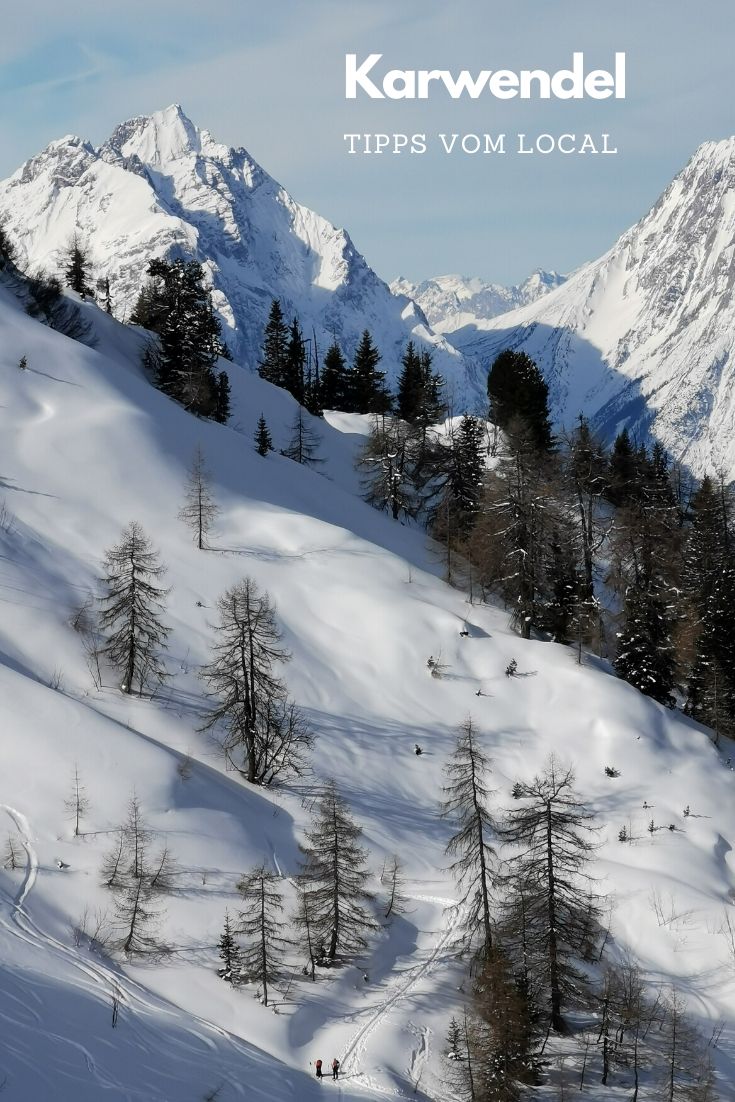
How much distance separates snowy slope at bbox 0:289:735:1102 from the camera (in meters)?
27.3

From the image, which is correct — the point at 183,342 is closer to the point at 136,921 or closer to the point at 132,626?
the point at 132,626

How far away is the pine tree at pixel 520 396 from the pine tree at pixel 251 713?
146 ft

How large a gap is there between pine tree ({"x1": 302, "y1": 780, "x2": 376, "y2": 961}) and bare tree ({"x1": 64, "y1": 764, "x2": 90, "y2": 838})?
7972mm

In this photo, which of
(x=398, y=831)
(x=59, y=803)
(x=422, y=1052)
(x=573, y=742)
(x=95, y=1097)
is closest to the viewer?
(x=95, y=1097)

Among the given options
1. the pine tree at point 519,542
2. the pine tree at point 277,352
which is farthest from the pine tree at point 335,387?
the pine tree at point 519,542

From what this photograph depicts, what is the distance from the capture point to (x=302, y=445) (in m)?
79.1

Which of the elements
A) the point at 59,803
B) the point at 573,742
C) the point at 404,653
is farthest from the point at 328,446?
the point at 59,803

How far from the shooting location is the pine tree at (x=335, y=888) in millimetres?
32688

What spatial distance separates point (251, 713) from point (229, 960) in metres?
11.6

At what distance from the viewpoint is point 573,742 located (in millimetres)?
47094

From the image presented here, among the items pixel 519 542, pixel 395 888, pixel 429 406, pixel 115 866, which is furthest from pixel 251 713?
pixel 429 406

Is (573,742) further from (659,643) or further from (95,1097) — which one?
(95,1097)

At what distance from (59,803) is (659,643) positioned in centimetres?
3498

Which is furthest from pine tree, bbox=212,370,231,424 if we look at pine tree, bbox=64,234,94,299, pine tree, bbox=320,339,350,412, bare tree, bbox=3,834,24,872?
bare tree, bbox=3,834,24,872
